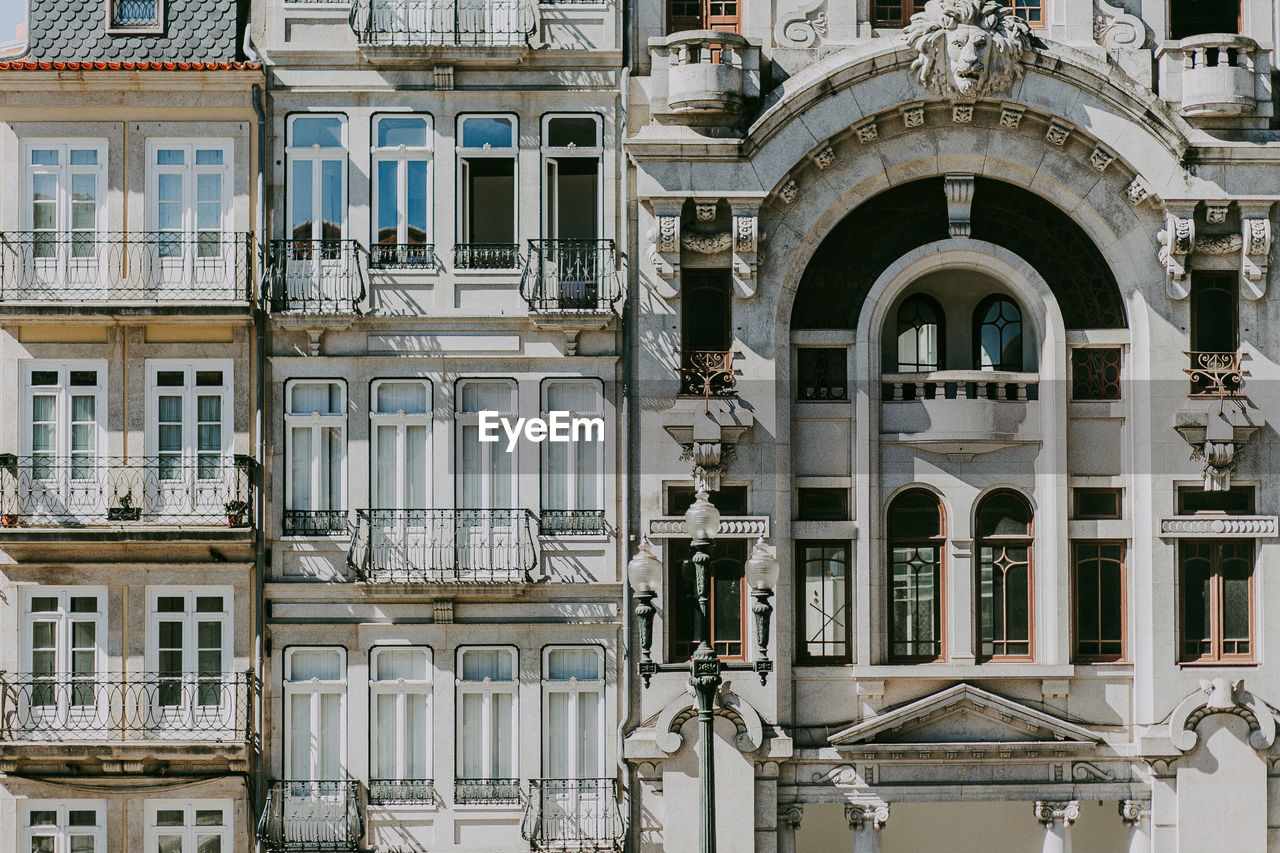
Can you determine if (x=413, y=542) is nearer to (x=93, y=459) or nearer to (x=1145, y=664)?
(x=93, y=459)

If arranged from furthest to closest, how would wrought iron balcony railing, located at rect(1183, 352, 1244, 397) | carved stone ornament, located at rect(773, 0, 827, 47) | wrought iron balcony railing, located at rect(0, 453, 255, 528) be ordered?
carved stone ornament, located at rect(773, 0, 827, 47) < wrought iron balcony railing, located at rect(1183, 352, 1244, 397) < wrought iron balcony railing, located at rect(0, 453, 255, 528)

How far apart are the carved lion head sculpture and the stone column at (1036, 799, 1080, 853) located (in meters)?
10.6

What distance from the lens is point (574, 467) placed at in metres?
22.5

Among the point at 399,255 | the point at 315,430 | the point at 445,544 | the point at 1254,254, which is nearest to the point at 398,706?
the point at 445,544

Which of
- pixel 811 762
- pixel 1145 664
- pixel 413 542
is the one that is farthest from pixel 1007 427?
pixel 413 542

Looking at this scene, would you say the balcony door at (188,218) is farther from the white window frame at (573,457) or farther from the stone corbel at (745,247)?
the stone corbel at (745,247)

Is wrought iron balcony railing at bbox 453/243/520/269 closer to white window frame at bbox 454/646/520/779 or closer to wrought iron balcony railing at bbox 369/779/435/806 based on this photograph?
white window frame at bbox 454/646/520/779

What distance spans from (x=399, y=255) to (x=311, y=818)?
335 inches

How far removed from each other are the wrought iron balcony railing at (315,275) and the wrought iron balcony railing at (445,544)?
3225 millimetres

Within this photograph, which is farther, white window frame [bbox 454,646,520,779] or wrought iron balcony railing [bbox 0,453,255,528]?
white window frame [bbox 454,646,520,779]

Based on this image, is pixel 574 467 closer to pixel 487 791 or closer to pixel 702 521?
pixel 487 791

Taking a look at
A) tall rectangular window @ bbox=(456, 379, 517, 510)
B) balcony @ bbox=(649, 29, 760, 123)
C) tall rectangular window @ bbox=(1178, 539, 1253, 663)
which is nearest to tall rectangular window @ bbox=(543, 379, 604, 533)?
tall rectangular window @ bbox=(456, 379, 517, 510)

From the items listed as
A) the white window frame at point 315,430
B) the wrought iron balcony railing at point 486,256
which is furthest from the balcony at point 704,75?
the white window frame at point 315,430

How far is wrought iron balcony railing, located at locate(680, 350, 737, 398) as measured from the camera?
2220 centimetres
